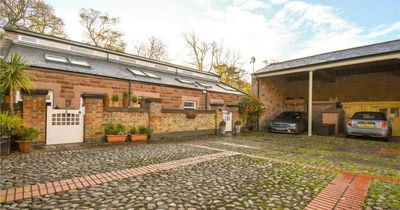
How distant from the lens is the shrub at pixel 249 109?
1290 cm

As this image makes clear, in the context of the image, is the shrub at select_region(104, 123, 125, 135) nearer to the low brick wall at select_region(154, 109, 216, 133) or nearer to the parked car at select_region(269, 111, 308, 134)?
the low brick wall at select_region(154, 109, 216, 133)

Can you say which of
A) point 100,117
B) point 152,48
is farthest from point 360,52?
point 152,48

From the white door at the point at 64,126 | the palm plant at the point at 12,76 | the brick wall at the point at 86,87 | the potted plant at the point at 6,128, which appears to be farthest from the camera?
the brick wall at the point at 86,87

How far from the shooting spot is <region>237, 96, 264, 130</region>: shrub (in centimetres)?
1290

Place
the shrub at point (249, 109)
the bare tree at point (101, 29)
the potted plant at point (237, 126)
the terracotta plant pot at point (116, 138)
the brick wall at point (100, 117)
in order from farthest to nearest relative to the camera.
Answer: the bare tree at point (101, 29), the shrub at point (249, 109), the potted plant at point (237, 126), the terracotta plant pot at point (116, 138), the brick wall at point (100, 117)

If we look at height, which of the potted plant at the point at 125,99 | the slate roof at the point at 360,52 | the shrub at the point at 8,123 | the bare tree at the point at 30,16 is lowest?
the shrub at the point at 8,123

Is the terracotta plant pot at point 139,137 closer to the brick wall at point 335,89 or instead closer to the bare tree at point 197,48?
the brick wall at point 335,89

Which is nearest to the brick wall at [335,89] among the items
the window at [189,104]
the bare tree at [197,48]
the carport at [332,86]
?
the carport at [332,86]

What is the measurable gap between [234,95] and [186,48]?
1573 cm

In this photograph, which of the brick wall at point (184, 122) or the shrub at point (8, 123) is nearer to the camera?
the shrub at point (8, 123)

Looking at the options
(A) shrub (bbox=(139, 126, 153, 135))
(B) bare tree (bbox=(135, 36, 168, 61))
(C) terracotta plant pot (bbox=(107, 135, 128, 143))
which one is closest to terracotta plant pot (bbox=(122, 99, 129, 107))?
(A) shrub (bbox=(139, 126, 153, 135))

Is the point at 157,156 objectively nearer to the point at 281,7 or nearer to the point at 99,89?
the point at 99,89

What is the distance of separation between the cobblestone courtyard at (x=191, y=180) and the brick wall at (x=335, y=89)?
34.3 ft

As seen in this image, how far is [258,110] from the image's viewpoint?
1316 centimetres
